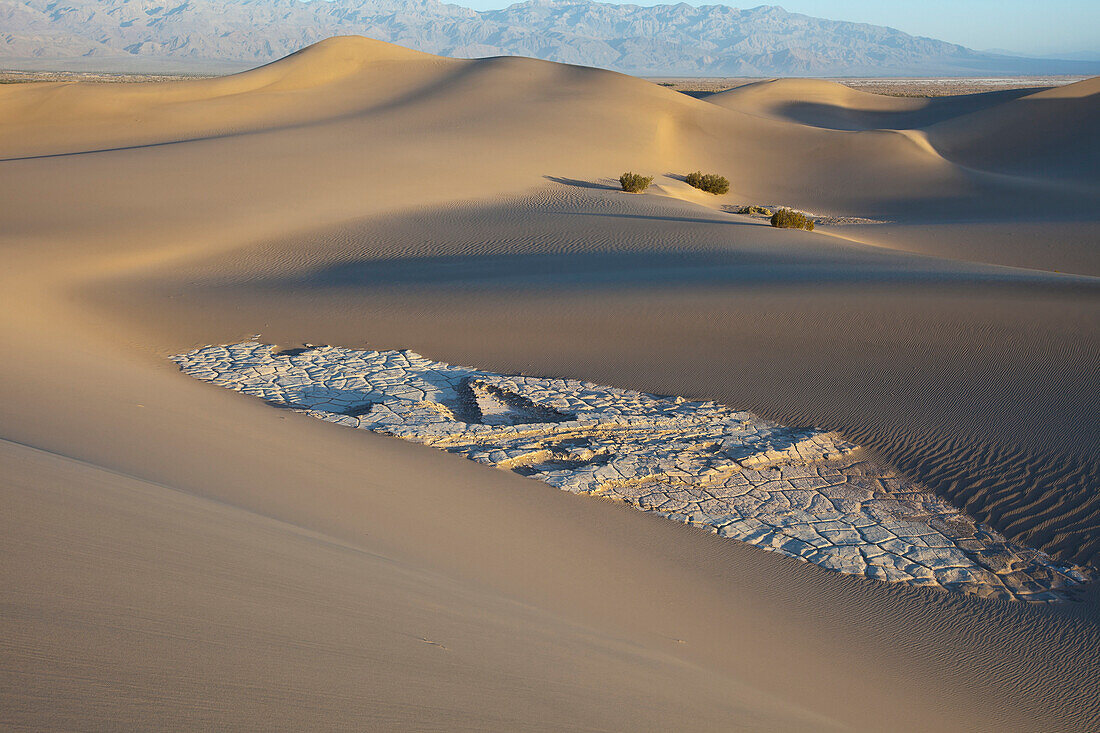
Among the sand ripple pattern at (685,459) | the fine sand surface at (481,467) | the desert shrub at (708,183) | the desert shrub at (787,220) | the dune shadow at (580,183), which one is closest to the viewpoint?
the fine sand surface at (481,467)

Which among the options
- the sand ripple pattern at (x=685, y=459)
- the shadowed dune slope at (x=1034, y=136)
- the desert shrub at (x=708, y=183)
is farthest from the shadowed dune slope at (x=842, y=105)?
the sand ripple pattern at (x=685, y=459)

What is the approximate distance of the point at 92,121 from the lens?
115 feet

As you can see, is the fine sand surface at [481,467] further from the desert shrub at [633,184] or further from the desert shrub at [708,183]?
the desert shrub at [708,183]

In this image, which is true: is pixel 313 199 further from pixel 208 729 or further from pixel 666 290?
pixel 208 729

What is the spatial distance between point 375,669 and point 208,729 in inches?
30.3

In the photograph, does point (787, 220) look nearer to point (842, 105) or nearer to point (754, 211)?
point (754, 211)

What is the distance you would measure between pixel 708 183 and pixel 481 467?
23294mm

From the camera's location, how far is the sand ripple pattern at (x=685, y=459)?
6.45 m

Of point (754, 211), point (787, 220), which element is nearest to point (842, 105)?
point (754, 211)

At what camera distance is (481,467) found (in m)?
7.58

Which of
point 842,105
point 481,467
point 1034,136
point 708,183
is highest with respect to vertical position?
point 842,105

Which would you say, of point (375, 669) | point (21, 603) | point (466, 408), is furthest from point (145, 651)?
point (466, 408)

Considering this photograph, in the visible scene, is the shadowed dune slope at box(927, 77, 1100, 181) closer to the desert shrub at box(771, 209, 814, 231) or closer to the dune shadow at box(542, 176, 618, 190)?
the desert shrub at box(771, 209, 814, 231)

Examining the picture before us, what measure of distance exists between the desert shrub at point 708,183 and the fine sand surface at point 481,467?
591cm
